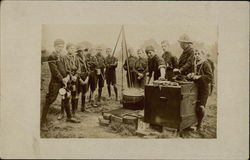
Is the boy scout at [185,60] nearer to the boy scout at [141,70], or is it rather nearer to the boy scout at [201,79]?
the boy scout at [201,79]

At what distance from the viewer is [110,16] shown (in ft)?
6.41

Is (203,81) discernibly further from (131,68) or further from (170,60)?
(131,68)

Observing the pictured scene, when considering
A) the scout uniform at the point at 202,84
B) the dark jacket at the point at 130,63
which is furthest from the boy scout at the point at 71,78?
the scout uniform at the point at 202,84

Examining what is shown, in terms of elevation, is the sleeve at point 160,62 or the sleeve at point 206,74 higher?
the sleeve at point 160,62

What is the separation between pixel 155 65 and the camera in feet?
6.50

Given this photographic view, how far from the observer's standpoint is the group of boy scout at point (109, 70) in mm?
1968

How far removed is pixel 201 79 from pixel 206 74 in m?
0.05

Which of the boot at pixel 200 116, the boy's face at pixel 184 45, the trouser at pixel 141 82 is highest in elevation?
the boy's face at pixel 184 45

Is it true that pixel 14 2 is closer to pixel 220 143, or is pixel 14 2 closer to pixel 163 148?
pixel 163 148

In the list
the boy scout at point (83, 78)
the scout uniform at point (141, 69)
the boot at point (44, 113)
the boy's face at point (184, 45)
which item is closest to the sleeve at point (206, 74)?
the boy's face at point (184, 45)

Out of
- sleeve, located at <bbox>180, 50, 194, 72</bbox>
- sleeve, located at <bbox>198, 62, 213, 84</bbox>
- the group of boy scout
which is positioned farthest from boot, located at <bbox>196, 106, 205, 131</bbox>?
sleeve, located at <bbox>180, 50, 194, 72</bbox>

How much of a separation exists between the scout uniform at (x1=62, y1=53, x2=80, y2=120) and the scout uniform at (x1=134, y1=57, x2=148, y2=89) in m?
0.40

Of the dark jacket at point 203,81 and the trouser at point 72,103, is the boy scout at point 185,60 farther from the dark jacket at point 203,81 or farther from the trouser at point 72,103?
the trouser at point 72,103

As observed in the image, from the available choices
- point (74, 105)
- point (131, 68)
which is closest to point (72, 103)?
point (74, 105)
